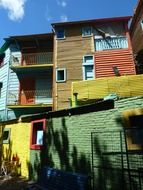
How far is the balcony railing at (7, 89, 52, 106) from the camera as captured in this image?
1961cm

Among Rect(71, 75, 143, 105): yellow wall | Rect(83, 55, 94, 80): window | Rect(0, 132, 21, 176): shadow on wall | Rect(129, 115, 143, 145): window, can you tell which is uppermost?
Rect(83, 55, 94, 80): window

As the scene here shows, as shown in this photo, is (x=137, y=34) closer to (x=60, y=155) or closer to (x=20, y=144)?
(x=20, y=144)

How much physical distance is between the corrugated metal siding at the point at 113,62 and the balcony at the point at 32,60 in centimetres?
402

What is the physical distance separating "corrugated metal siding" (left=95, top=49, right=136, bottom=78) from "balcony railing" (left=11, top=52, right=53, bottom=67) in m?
4.40

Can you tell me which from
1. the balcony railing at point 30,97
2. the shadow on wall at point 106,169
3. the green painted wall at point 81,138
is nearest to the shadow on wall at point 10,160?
the green painted wall at point 81,138

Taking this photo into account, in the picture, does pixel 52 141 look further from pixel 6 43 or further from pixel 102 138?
pixel 6 43

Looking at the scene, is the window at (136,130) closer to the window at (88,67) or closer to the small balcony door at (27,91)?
the window at (88,67)

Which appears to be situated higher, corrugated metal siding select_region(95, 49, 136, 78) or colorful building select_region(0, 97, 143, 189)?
corrugated metal siding select_region(95, 49, 136, 78)

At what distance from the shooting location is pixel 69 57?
63.3 ft

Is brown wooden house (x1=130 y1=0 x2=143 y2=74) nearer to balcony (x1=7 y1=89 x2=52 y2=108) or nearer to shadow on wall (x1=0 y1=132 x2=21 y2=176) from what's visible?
balcony (x1=7 y1=89 x2=52 y2=108)

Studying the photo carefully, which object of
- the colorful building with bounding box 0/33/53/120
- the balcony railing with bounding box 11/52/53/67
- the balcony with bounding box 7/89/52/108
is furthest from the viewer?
the balcony railing with bounding box 11/52/53/67

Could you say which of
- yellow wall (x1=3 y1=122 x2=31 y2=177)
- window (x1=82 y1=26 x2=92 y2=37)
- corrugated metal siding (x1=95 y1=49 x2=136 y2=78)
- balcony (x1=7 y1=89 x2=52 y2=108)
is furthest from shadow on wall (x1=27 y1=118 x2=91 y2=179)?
window (x1=82 y1=26 x2=92 y2=37)

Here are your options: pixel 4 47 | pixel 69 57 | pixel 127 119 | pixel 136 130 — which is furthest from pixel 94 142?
pixel 4 47

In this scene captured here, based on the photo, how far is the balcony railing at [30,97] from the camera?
19.6m
